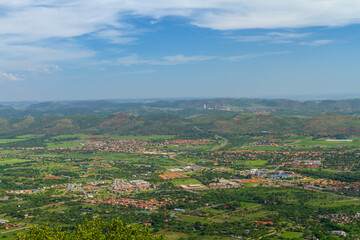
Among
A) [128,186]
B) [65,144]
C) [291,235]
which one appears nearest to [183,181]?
[128,186]

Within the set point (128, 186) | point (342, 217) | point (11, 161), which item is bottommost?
point (342, 217)

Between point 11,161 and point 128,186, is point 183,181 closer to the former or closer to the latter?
point 128,186

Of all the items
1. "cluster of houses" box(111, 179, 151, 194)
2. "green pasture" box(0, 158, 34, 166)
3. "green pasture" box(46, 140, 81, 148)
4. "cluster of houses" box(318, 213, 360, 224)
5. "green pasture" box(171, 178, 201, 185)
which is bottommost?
"cluster of houses" box(318, 213, 360, 224)

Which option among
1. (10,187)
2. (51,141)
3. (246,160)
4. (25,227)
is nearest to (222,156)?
(246,160)

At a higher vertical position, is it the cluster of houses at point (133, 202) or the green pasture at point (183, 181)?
the cluster of houses at point (133, 202)

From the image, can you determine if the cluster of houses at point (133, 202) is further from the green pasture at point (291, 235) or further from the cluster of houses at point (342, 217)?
the cluster of houses at point (342, 217)

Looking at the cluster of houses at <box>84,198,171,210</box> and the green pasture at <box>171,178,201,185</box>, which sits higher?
the cluster of houses at <box>84,198,171,210</box>

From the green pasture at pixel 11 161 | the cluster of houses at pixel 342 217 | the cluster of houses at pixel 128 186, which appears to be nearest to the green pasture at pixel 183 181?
the cluster of houses at pixel 128 186

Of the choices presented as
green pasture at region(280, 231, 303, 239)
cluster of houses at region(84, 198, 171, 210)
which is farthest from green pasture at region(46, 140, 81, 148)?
green pasture at region(280, 231, 303, 239)

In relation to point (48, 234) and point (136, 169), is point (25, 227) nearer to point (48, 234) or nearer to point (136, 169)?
point (48, 234)

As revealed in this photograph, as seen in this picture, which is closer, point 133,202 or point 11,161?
point 133,202

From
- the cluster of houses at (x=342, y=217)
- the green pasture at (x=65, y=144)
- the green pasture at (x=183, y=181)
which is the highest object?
the green pasture at (x=65, y=144)

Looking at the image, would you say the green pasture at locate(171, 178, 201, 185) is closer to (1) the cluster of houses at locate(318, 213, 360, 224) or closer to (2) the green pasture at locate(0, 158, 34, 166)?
(1) the cluster of houses at locate(318, 213, 360, 224)
